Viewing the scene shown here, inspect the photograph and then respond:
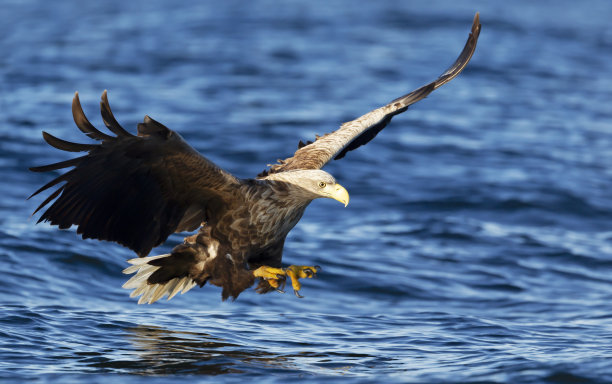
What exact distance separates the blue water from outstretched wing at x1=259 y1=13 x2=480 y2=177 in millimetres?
1250

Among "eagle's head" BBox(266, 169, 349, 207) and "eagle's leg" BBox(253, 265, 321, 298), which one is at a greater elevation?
"eagle's head" BBox(266, 169, 349, 207)

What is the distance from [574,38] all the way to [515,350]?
52.3 feet

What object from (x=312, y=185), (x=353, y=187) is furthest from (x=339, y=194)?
(x=353, y=187)

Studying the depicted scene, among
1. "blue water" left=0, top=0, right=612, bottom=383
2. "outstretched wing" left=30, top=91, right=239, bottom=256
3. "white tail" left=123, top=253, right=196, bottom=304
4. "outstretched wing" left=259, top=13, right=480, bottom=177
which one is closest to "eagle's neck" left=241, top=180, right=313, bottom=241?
"outstretched wing" left=30, top=91, right=239, bottom=256

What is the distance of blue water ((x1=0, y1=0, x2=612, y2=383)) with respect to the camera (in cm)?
623

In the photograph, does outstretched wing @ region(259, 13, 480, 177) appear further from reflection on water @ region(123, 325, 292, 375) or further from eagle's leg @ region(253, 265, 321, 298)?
reflection on water @ region(123, 325, 292, 375)

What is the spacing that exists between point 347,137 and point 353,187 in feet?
16.4

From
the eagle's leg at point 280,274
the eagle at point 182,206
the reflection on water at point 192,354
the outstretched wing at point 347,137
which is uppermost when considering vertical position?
the outstretched wing at point 347,137

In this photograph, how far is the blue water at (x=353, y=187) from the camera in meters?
6.23

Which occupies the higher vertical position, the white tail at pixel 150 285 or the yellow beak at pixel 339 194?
the yellow beak at pixel 339 194

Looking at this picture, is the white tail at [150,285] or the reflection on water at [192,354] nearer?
the reflection on water at [192,354]

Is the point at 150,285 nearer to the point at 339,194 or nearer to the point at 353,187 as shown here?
the point at 339,194

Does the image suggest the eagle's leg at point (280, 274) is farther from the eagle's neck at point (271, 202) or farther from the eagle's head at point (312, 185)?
the eagle's head at point (312, 185)

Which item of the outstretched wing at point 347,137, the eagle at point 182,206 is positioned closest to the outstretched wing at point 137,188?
the eagle at point 182,206
